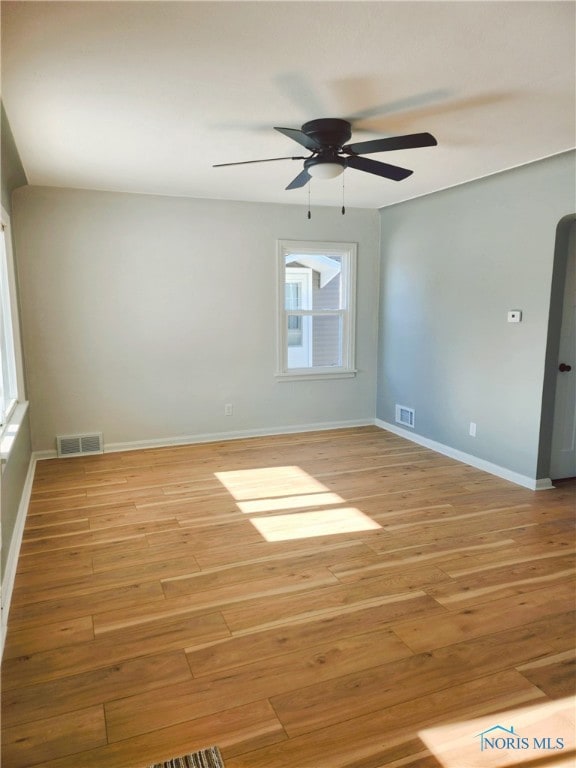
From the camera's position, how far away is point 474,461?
461cm

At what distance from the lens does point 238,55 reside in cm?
215

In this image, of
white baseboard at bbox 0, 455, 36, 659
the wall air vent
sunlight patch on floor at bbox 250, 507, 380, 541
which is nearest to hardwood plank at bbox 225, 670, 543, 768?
white baseboard at bbox 0, 455, 36, 659

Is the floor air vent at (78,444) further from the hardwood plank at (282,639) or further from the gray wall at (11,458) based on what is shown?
the hardwood plank at (282,639)

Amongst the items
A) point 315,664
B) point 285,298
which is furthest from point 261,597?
point 285,298

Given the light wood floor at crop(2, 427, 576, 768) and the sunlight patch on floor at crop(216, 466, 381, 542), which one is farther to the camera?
the sunlight patch on floor at crop(216, 466, 381, 542)

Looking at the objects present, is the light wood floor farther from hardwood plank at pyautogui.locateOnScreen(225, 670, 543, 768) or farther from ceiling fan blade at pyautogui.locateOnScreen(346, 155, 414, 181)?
ceiling fan blade at pyautogui.locateOnScreen(346, 155, 414, 181)

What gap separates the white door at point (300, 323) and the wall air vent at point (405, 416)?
3.81 ft

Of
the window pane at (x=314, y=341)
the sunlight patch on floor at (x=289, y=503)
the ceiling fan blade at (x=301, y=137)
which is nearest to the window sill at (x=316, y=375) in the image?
the window pane at (x=314, y=341)

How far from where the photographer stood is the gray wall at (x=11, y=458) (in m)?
2.77

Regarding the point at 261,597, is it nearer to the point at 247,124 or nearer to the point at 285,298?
the point at 247,124

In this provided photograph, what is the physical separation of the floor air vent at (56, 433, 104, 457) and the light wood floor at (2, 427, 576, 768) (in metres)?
0.77

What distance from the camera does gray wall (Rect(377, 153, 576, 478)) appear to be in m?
3.88

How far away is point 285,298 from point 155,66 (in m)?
3.39

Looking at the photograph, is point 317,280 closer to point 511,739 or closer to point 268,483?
point 268,483
